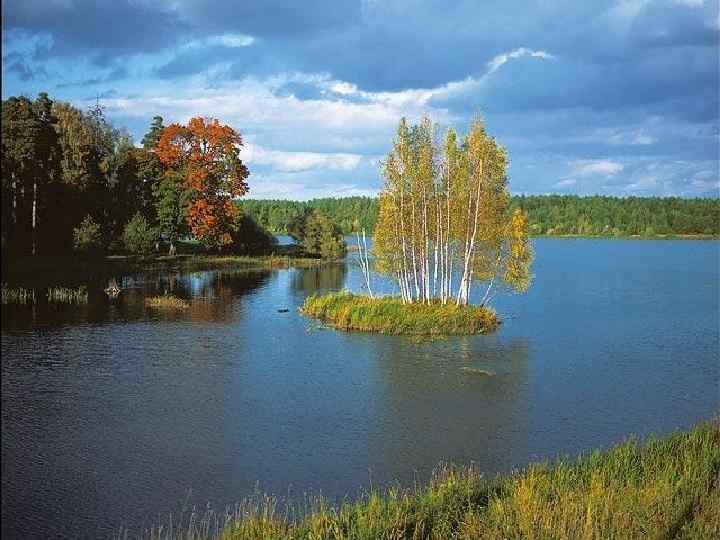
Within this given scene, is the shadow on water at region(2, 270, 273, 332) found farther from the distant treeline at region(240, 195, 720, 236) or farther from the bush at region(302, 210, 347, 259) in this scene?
the distant treeline at region(240, 195, 720, 236)

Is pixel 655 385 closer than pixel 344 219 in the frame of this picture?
Yes

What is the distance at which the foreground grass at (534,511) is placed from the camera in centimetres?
895

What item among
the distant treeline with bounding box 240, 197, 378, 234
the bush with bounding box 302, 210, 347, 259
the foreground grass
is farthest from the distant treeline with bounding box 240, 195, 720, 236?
the foreground grass

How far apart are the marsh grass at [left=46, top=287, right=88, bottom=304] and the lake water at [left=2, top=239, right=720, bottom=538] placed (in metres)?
0.97

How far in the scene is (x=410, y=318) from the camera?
30250mm

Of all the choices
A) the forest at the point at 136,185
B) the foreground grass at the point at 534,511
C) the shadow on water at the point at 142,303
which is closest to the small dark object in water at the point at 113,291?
the shadow on water at the point at 142,303

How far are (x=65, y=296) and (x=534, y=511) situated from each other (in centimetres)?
3138

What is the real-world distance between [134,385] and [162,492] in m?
8.04

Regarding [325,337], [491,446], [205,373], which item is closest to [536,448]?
[491,446]

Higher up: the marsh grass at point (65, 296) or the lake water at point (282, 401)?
the marsh grass at point (65, 296)

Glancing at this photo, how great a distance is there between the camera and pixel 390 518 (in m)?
9.48

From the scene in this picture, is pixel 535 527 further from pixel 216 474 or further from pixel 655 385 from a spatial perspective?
pixel 655 385

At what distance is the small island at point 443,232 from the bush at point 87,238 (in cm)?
2158

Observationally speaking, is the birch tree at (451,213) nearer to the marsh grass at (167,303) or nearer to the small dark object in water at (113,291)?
the marsh grass at (167,303)
